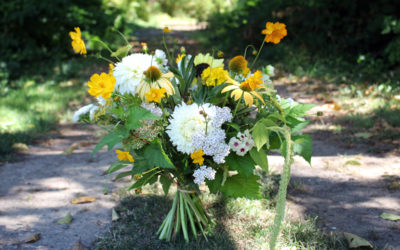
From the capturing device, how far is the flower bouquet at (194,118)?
154 cm

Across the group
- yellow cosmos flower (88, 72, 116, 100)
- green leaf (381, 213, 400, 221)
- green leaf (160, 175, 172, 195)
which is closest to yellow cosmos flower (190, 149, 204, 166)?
green leaf (160, 175, 172, 195)

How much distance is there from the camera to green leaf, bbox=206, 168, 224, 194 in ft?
5.87

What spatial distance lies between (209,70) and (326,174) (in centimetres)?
188

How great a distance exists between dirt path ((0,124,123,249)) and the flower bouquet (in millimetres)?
813

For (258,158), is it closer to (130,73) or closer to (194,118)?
(194,118)

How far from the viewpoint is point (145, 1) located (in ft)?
54.1

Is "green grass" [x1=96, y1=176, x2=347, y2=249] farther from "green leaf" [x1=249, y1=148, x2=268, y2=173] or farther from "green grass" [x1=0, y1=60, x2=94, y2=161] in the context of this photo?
"green grass" [x1=0, y1=60, x2=94, y2=161]

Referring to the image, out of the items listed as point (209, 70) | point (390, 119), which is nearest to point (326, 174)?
point (390, 119)

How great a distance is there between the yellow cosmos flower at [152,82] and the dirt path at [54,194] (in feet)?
3.97

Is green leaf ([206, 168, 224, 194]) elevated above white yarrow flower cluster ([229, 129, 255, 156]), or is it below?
below

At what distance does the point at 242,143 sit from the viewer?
1637 mm

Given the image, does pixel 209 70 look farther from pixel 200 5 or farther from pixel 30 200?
pixel 200 5

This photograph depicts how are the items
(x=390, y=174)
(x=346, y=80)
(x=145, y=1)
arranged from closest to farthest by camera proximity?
(x=390, y=174) < (x=346, y=80) < (x=145, y=1)

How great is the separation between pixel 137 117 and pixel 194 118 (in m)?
0.25
